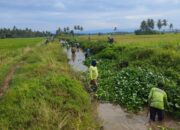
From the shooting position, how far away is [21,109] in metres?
10.8

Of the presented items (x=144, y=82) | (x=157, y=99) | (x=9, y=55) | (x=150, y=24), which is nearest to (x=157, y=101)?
(x=157, y=99)

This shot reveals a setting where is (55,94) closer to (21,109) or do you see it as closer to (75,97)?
(75,97)

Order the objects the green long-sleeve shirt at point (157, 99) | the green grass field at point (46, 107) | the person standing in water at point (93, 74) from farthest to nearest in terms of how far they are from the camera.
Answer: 1. the person standing in water at point (93, 74)
2. the green long-sleeve shirt at point (157, 99)
3. the green grass field at point (46, 107)

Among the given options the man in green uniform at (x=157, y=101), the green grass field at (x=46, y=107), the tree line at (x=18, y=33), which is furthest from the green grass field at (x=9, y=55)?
the tree line at (x=18, y=33)

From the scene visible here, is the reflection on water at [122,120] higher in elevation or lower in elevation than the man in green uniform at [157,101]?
lower

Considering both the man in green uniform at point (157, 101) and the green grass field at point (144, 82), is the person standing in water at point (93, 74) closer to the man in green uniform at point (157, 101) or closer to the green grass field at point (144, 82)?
the green grass field at point (144, 82)

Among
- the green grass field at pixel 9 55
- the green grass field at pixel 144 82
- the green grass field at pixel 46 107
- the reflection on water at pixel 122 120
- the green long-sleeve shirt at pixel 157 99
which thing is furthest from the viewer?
the green grass field at pixel 9 55

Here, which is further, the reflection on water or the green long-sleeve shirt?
the reflection on water

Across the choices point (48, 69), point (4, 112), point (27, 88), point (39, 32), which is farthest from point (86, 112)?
point (39, 32)

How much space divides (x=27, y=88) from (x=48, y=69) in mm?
6701

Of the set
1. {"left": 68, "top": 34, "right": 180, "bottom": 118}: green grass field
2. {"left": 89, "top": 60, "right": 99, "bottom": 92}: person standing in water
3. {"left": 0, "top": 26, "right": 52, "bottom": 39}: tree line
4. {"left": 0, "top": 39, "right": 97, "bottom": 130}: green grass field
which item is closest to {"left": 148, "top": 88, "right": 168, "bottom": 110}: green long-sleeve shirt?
{"left": 68, "top": 34, "right": 180, "bottom": 118}: green grass field

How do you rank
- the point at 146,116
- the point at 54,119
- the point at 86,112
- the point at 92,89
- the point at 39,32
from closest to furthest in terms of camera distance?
the point at 54,119 < the point at 86,112 < the point at 146,116 < the point at 92,89 < the point at 39,32

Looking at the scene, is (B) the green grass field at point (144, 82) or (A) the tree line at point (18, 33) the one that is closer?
(B) the green grass field at point (144, 82)

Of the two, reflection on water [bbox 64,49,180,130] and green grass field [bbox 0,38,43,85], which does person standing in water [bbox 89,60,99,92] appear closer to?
reflection on water [bbox 64,49,180,130]
